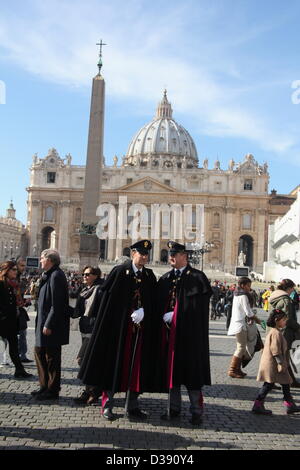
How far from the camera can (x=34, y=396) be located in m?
5.76

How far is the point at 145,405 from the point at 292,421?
1609 millimetres

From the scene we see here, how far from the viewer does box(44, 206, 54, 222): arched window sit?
226ft

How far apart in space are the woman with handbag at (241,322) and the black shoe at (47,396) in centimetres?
282

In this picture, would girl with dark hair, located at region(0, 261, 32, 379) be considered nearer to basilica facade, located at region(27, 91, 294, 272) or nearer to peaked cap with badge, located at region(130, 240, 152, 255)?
peaked cap with badge, located at region(130, 240, 152, 255)

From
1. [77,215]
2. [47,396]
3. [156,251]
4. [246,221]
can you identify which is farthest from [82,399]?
[246,221]

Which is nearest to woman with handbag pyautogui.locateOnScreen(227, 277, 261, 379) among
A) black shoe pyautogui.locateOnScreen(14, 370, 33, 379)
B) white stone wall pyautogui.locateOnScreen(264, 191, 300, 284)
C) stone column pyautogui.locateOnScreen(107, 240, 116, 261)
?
black shoe pyautogui.locateOnScreen(14, 370, 33, 379)

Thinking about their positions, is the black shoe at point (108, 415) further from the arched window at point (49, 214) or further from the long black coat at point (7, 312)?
the arched window at point (49, 214)

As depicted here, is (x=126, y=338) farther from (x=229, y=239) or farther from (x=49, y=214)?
(x=49, y=214)

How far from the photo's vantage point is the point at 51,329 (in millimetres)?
5707

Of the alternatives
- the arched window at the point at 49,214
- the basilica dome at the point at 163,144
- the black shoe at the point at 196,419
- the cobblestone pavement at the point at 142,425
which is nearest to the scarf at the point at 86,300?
the cobblestone pavement at the point at 142,425

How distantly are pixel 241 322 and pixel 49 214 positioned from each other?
63.3 meters

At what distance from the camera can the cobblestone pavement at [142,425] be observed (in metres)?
4.38
